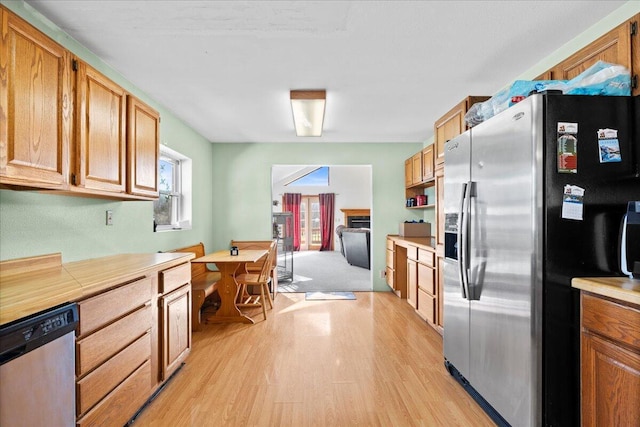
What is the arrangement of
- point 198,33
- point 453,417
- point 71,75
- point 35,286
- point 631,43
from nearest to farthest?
point 35,286, point 631,43, point 71,75, point 453,417, point 198,33

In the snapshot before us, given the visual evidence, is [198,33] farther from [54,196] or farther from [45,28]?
[54,196]

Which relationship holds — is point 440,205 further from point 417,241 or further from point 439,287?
point 417,241

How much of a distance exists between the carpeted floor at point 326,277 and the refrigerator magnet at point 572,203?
3.89 meters

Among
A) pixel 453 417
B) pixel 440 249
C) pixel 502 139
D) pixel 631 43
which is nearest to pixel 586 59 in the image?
pixel 631 43

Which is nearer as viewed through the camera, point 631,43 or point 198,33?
point 631,43

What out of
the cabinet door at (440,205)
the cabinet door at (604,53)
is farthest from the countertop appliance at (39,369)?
the cabinet door at (604,53)

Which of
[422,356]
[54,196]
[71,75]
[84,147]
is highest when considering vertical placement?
[71,75]

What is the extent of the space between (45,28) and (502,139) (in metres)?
2.83

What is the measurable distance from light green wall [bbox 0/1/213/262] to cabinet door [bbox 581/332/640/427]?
9.74ft

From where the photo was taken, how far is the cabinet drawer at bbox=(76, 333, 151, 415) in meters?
1.41

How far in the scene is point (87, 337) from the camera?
56.6 inches

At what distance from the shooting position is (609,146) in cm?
160

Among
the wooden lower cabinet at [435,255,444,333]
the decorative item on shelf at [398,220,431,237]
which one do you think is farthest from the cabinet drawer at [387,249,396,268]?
the wooden lower cabinet at [435,255,444,333]

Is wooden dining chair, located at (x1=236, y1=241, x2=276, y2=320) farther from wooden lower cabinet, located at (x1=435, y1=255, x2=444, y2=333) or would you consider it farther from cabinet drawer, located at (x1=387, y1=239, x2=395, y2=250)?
wooden lower cabinet, located at (x1=435, y1=255, x2=444, y2=333)
